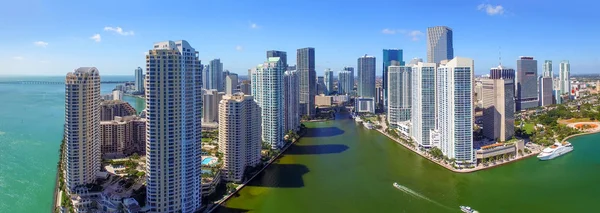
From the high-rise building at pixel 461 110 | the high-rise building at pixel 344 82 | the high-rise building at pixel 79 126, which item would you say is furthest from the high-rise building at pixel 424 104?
the high-rise building at pixel 344 82

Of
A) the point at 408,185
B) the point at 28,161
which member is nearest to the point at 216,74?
the point at 28,161

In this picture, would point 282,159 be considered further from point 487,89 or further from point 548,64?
point 548,64

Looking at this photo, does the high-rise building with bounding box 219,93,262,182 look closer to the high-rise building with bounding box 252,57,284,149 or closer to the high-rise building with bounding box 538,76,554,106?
the high-rise building with bounding box 252,57,284,149

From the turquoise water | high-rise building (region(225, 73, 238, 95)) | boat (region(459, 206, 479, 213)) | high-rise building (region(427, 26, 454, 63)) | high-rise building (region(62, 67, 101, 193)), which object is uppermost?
high-rise building (region(427, 26, 454, 63))

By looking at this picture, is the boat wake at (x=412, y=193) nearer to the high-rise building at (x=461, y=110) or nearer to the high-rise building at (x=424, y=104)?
the high-rise building at (x=461, y=110)

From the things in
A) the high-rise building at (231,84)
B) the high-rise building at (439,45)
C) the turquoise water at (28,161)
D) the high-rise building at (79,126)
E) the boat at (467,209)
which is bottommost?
the boat at (467,209)

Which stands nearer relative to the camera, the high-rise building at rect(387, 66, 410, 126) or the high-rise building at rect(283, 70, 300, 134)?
the high-rise building at rect(283, 70, 300, 134)

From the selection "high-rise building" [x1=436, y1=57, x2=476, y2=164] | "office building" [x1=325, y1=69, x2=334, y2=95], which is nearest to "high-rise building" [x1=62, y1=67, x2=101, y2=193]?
"high-rise building" [x1=436, y1=57, x2=476, y2=164]

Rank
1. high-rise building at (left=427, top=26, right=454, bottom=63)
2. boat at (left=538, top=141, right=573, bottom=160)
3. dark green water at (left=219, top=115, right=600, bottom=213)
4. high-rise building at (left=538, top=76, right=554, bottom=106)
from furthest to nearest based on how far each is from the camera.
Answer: high-rise building at (left=427, top=26, right=454, bottom=63)
high-rise building at (left=538, top=76, right=554, bottom=106)
boat at (left=538, top=141, right=573, bottom=160)
dark green water at (left=219, top=115, right=600, bottom=213)
